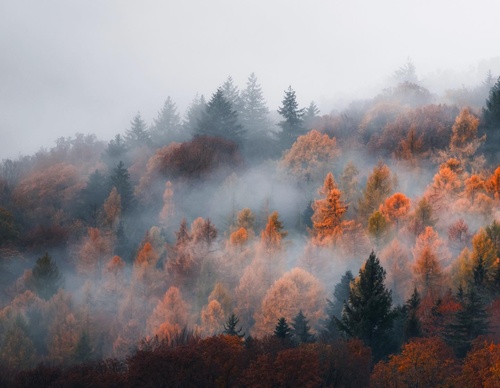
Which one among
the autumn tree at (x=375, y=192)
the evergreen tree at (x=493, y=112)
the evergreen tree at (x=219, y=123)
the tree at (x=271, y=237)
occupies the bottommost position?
the tree at (x=271, y=237)

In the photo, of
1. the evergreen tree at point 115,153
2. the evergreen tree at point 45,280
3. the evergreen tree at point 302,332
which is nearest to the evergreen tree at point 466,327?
the evergreen tree at point 302,332

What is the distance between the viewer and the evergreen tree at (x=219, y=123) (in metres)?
109

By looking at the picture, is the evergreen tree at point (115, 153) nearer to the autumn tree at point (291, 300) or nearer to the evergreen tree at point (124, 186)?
the evergreen tree at point (124, 186)

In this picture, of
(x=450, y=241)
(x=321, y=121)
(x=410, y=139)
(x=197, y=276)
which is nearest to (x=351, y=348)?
(x=450, y=241)

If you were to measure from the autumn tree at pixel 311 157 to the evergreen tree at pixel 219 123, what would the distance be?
19.4 metres

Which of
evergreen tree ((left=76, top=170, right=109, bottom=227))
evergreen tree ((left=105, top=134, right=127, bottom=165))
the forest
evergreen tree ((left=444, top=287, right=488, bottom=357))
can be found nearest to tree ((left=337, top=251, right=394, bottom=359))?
the forest

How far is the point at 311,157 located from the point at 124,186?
26.7 m

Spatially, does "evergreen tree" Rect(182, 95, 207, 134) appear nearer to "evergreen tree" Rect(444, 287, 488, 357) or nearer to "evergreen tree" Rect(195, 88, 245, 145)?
"evergreen tree" Rect(195, 88, 245, 145)

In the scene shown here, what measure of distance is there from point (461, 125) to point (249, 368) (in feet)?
170

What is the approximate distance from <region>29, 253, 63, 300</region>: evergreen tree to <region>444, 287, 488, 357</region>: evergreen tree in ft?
160

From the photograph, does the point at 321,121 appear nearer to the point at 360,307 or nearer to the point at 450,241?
the point at 450,241

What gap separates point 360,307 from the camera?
46875 millimetres

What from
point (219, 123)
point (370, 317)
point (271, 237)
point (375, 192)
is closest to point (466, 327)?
point (370, 317)

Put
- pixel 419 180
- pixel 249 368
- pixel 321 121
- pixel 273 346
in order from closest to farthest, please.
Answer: pixel 249 368
pixel 273 346
pixel 419 180
pixel 321 121
